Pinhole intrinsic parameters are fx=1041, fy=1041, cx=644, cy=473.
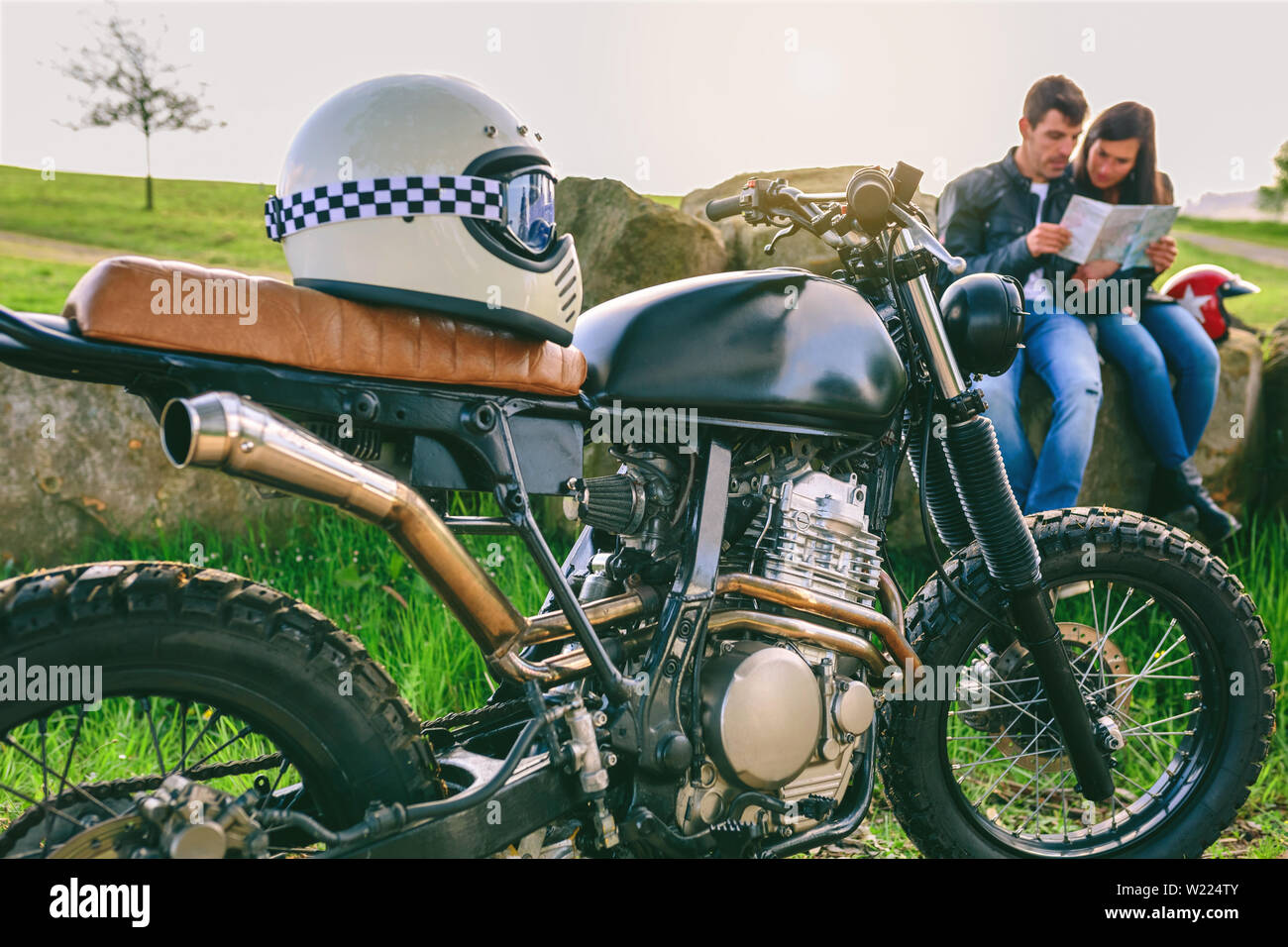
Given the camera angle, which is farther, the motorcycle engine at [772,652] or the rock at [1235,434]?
the rock at [1235,434]

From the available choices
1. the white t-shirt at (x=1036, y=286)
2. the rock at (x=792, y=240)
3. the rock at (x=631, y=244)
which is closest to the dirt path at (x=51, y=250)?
the rock at (x=631, y=244)

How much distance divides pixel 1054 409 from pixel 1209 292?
4.42 feet

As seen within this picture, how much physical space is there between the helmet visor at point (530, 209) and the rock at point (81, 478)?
9.89 feet

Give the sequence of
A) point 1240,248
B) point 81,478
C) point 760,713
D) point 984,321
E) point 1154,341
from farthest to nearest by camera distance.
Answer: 1. point 1240,248
2. point 81,478
3. point 1154,341
4. point 984,321
5. point 760,713

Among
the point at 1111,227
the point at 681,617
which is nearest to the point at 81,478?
the point at 681,617

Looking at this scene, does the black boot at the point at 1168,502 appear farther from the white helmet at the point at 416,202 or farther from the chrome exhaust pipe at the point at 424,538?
the white helmet at the point at 416,202

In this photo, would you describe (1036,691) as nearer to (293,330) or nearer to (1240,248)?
(293,330)

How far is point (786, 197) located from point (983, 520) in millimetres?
885

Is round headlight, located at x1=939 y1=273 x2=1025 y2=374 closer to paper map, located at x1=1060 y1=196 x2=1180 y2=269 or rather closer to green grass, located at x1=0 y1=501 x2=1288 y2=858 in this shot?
green grass, located at x1=0 y1=501 x2=1288 y2=858

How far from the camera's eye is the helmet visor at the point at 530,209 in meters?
1.88

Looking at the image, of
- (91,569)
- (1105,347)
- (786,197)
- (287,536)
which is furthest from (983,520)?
(287,536)

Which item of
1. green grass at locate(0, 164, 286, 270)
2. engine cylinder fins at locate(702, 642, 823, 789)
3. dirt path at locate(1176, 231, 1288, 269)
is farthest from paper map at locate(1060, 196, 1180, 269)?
dirt path at locate(1176, 231, 1288, 269)

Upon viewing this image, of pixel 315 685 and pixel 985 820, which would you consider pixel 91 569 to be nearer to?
pixel 315 685

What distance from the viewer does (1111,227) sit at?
389cm
